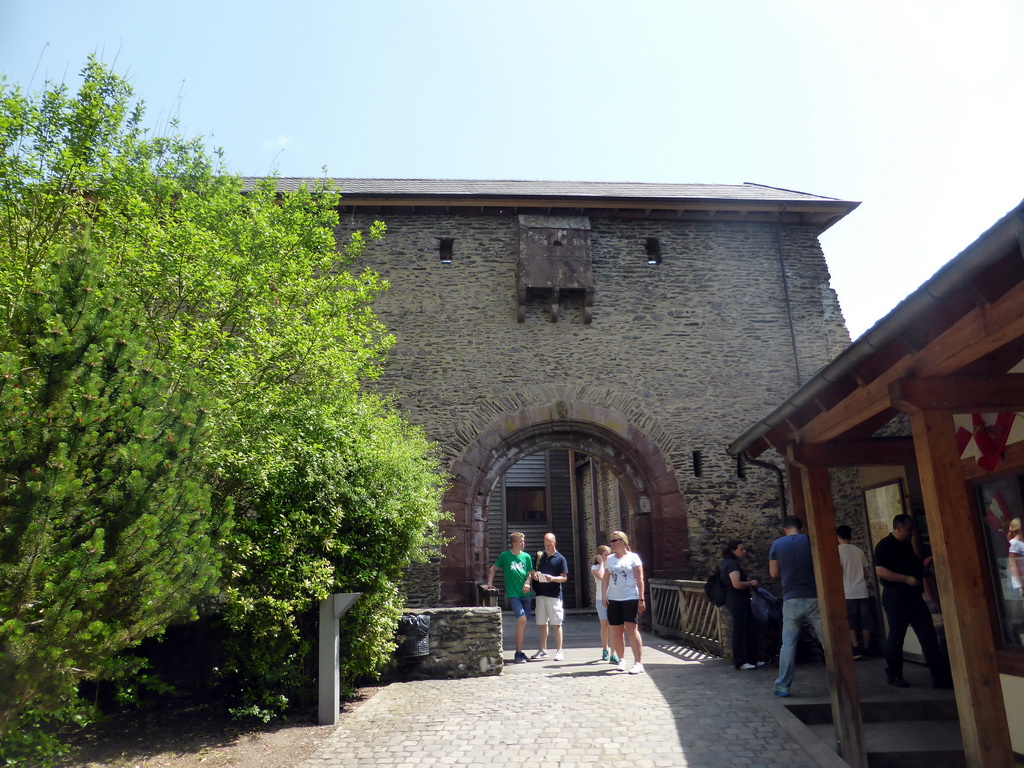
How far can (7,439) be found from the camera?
336 centimetres

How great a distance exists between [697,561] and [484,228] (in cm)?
650

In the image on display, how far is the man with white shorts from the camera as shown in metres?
7.71

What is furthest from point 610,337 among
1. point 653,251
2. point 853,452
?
point 853,452

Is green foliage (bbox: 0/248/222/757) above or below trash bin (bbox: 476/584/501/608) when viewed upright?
above

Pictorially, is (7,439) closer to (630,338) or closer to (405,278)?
(405,278)

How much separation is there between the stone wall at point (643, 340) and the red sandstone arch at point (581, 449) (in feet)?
0.25

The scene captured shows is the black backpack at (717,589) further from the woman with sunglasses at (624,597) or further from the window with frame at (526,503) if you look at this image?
the window with frame at (526,503)

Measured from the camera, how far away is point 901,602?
5.60m

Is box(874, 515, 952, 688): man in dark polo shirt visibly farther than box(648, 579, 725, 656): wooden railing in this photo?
No

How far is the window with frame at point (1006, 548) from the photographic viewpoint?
4.40 metres

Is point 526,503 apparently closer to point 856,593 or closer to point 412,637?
point 412,637

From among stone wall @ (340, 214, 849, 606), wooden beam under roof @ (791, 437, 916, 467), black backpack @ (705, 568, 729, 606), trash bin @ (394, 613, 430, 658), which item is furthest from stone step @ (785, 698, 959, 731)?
stone wall @ (340, 214, 849, 606)

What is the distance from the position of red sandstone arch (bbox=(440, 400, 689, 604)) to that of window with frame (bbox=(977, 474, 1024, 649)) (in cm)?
621

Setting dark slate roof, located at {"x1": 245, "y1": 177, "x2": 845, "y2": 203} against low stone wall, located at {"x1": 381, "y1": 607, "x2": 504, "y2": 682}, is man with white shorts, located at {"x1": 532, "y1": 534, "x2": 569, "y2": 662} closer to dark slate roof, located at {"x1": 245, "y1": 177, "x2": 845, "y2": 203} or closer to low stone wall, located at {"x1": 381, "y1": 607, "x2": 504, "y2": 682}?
low stone wall, located at {"x1": 381, "y1": 607, "x2": 504, "y2": 682}
